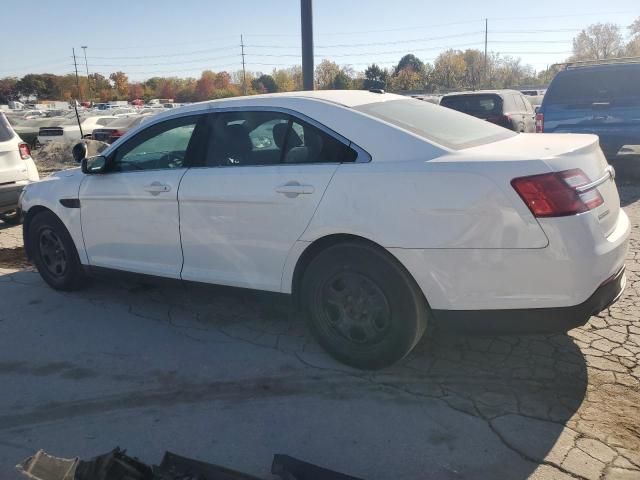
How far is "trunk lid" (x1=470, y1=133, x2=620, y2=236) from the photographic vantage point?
291 cm

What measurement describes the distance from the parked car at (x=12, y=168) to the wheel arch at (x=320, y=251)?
5657 mm

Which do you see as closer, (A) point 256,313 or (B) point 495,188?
(B) point 495,188

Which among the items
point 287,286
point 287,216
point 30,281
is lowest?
point 30,281

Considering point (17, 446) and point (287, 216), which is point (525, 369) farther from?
point (17, 446)

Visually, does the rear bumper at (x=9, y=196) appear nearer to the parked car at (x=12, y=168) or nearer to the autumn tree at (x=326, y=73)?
the parked car at (x=12, y=168)

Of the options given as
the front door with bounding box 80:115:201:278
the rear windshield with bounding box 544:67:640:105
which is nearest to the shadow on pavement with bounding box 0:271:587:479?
the front door with bounding box 80:115:201:278

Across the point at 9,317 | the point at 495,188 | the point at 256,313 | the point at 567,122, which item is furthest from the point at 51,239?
the point at 567,122

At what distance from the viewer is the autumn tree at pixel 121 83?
90500mm

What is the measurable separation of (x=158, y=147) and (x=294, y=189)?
149 centimetres

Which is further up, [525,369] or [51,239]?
[51,239]

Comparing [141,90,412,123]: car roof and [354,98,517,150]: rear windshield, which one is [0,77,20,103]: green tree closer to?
[141,90,412,123]: car roof

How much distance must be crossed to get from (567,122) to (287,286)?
275 inches

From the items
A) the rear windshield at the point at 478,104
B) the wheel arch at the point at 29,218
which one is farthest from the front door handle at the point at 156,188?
the rear windshield at the point at 478,104

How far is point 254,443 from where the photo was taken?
2822 millimetres
